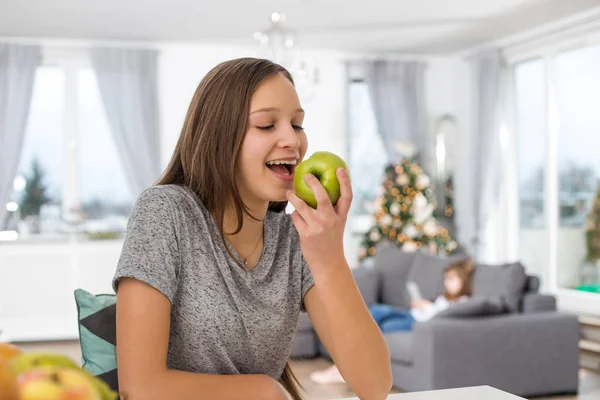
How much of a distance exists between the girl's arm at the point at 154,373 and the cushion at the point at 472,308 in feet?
12.2

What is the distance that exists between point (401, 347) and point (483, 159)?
367 centimetres

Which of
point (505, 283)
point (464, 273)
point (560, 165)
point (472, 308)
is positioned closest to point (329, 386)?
point (472, 308)

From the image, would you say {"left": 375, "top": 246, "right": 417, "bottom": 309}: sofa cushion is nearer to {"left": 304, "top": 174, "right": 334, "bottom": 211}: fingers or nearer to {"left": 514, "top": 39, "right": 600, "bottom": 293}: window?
{"left": 514, "top": 39, "right": 600, "bottom": 293}: window

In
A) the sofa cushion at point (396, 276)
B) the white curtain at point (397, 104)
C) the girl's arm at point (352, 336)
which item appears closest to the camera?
the girl's arm at point (352, 336)

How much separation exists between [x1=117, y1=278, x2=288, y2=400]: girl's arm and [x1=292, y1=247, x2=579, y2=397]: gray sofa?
3.48 meters

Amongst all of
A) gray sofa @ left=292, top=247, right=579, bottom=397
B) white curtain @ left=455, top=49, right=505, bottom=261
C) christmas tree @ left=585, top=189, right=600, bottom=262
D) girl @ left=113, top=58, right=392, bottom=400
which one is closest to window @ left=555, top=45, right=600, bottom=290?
christmas tree @ left=585, top=189, right=600, bottom=262

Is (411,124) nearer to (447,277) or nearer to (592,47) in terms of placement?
(592,47)

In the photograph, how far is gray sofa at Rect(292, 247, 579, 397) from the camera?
4512 mm

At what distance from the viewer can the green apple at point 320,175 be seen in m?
1.15

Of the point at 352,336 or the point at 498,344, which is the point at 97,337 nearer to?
the point at 352,336

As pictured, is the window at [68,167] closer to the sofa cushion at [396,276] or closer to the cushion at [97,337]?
the sofa cushion at [396,276]

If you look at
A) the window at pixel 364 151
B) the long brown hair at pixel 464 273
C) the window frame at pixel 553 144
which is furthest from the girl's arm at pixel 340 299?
the window at pixel 364 151

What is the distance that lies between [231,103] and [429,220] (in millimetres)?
7035

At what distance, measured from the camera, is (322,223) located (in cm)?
110
